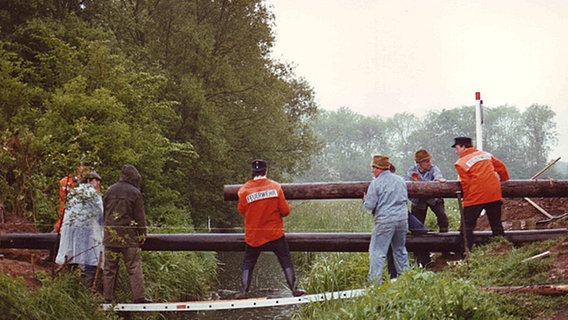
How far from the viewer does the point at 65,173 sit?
9.91m

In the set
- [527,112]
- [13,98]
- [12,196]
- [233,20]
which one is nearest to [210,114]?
[233,20]

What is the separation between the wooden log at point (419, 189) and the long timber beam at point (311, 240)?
604mm

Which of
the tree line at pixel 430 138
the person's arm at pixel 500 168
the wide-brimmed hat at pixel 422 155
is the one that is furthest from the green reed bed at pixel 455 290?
the tree line at pixel 430 138

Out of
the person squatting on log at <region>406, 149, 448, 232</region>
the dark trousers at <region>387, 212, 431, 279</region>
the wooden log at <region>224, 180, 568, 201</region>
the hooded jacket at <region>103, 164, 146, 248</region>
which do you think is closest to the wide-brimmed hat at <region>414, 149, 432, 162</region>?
the person squatting on log at <region>406, 149, 448, 232</region>

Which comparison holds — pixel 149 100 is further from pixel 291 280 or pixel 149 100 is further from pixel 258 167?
pixel 291 280

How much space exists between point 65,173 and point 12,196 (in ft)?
5.92

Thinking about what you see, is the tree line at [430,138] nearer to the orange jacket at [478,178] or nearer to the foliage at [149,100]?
the foliage at [149,100]

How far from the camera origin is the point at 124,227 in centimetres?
902

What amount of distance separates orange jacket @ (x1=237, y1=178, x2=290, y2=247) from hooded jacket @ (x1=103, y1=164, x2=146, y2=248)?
1.44 m

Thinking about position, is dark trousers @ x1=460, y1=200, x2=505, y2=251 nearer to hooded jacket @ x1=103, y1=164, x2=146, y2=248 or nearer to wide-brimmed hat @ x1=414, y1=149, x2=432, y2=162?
wide-brimmed hat @ x1=414, y1=149, x2=432, y2=162

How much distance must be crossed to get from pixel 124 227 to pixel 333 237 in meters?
3.19

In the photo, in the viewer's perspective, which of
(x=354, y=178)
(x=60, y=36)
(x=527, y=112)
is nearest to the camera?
(x=60, y=36)

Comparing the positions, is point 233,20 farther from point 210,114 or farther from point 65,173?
point 65,173

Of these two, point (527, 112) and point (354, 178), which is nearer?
point (527, 112)
